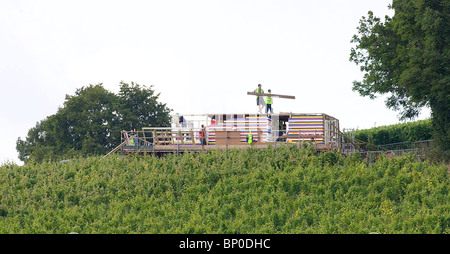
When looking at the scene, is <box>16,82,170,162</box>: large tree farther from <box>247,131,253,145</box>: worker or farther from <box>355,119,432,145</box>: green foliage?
<box>247,131,253,145</box>: worker

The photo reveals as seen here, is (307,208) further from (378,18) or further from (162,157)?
(378,18)

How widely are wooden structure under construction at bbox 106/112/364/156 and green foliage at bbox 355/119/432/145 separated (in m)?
18.1

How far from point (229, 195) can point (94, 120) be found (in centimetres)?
4042

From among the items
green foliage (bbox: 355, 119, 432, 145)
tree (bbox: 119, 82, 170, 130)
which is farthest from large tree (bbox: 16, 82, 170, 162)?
green foliage (bbox: 355, 119, 432, 145)

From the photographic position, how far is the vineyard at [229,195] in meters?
30.1

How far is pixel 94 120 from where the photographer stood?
71250mm

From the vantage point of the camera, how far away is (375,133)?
64.6m

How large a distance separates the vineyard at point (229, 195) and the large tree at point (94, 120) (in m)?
28.8

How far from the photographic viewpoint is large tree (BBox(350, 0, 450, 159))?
44.7m

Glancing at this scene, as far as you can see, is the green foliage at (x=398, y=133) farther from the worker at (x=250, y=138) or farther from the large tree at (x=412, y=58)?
the worker at (x=250, y=138)

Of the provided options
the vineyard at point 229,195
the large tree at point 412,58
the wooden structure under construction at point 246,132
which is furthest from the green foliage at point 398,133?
the vineyard at point 229,195

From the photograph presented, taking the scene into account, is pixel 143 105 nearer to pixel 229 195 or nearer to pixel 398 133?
pixel 398 133
